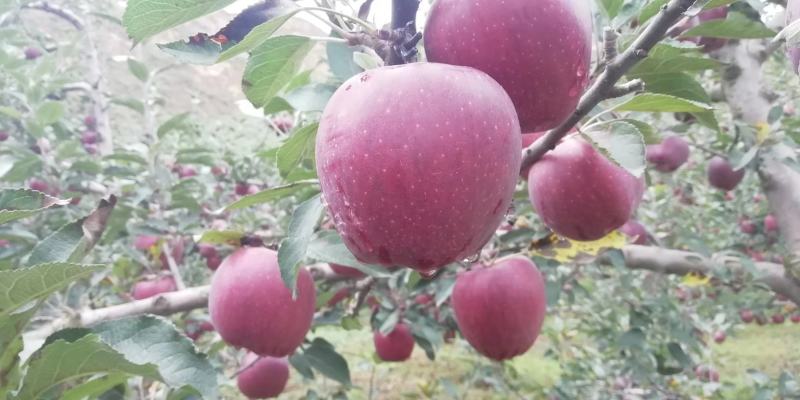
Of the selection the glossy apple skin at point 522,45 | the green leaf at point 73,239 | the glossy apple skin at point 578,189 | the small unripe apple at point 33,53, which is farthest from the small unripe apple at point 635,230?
the small unripe apple at point 33,53

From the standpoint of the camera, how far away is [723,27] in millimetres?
716

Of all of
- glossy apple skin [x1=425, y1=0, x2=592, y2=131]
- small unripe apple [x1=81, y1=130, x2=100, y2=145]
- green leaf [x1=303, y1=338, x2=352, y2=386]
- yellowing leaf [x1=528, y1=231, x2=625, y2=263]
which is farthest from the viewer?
small unripe apple [x1=81, y1=130, x2=100, y2=145]

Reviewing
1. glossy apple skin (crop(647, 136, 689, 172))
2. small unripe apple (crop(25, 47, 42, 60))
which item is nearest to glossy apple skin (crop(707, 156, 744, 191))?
glossy apple skin (crop(647, 136, 689, 172))

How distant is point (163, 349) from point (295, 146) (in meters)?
0.26

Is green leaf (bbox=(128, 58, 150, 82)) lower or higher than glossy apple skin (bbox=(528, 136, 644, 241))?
lower

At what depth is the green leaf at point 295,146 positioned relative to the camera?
68 cm

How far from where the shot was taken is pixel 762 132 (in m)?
1.46

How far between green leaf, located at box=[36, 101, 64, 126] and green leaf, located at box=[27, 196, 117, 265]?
1.59 m

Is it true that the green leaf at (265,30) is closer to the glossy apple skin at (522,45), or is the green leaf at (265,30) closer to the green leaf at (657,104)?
the glossy apple skin at (522,45)

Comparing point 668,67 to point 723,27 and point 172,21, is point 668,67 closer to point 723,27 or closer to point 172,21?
point 723,27

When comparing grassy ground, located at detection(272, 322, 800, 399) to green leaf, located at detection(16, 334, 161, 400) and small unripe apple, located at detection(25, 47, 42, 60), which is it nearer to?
green leaf, located at detection(16, 334, 161, 400)

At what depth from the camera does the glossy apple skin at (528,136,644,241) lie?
2.81 feet

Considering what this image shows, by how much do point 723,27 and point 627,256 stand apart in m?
A: 0.91

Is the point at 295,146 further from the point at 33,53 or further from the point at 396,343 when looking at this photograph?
the point at 33,53
